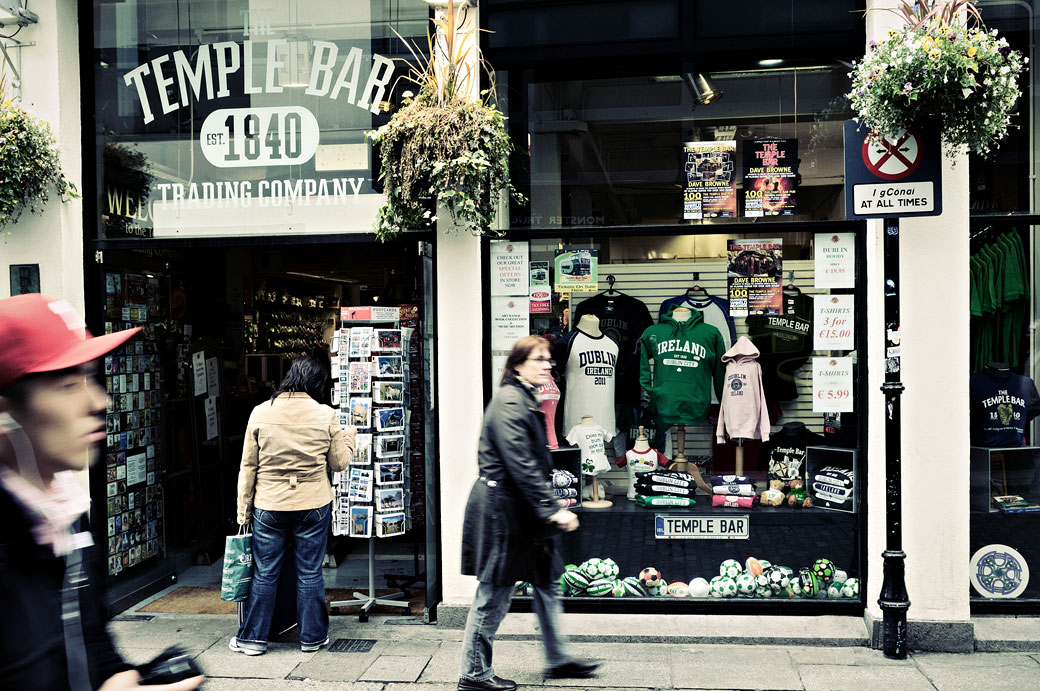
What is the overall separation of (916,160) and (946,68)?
59cm

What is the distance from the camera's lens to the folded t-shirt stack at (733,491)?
21.8ft

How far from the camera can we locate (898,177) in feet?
17.7

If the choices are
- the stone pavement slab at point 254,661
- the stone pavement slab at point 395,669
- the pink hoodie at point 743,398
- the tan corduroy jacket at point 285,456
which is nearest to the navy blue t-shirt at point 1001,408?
the pink hoodie at point 743,398

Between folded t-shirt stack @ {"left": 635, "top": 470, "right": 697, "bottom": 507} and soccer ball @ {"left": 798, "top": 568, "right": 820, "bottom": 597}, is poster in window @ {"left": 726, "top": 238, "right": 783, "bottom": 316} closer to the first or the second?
folded t-shirt stack @ {"left": 635, "top": 470, "right": 697, "bottom": 507}

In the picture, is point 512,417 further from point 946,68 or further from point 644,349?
point 946,68

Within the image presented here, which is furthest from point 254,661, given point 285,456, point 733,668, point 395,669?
point 733,668

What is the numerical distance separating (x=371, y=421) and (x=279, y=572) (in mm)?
1278

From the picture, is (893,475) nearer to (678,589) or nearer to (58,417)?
(678,589)

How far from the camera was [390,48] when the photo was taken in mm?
6566

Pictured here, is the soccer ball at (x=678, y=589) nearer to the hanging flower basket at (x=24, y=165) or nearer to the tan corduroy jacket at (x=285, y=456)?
the tan corduroy jacket at (x=285, y=456)

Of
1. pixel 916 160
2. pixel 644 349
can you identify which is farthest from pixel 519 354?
pixel 916 160

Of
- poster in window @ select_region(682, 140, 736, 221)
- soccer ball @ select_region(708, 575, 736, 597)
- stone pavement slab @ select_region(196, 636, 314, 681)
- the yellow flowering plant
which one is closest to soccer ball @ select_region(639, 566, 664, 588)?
soccer ball @ select_region(708, 575, 736, 597)

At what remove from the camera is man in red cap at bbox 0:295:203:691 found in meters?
1.64

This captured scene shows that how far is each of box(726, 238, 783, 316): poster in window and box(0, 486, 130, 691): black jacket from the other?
18.4 feet
